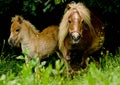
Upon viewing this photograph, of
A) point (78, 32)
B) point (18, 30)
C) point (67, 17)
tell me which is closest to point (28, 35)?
point (18, 30)

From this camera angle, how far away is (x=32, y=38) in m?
10.6

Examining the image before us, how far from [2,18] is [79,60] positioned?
2906 millimetres

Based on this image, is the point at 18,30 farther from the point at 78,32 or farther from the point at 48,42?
the point at 78,32

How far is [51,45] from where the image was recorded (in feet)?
34.6

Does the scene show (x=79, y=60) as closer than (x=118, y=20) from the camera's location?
Yes

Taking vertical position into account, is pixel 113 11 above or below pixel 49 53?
above

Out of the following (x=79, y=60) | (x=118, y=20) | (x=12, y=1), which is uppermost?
(x=12, y=1)

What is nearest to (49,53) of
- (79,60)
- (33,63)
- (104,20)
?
(79,60)

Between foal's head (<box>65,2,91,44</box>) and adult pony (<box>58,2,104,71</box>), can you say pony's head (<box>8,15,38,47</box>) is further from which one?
foal's head (<box>65,2,91,44</box>)

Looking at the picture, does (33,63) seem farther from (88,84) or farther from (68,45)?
(68,45)

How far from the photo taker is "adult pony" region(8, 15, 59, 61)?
409 inches

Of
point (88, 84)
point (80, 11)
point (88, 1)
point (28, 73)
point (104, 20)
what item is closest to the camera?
point (88, 84)

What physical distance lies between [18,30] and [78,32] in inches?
70.4

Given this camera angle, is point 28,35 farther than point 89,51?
Yes
